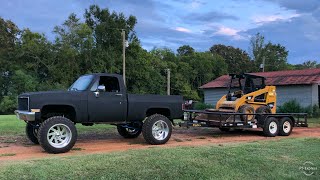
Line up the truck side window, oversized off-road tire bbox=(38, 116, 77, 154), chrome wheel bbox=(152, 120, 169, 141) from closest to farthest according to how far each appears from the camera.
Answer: oversized off-road tire bbox=(38, 116, 77, 154) → the truck side window → chrome wheel bbox=(152, 120, 169, 141)

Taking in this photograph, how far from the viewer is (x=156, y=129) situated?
13039 mm

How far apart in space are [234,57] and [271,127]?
65128 mm

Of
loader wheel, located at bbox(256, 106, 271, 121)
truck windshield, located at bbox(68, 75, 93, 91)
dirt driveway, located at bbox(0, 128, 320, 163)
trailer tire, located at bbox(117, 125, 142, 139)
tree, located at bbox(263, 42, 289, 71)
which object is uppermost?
tree, located at bbox(263, 42, 289, 71)

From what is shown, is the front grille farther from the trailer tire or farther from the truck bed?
the trailer tire

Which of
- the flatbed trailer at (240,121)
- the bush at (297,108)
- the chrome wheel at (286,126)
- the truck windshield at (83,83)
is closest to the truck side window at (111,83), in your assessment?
the truck windshield at (83,83)

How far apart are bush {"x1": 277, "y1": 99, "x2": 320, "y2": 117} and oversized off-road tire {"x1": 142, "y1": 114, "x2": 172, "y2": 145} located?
2264 centimetres

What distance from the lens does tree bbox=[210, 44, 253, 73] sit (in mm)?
76000

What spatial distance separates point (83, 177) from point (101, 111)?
15.1 ft

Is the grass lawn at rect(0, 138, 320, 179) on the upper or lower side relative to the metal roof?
lower

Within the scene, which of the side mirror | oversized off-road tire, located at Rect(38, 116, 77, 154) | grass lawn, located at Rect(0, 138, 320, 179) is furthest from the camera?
the side mirror

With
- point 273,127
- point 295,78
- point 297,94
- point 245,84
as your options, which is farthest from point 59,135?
point 295,78

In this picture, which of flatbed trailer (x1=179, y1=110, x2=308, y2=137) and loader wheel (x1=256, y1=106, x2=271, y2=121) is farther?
loader wheel (x1=256, y1=106, x2=271, y2=121)

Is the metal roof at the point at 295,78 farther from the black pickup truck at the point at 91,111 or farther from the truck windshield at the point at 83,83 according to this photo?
the truck windshield at the point at 83,83

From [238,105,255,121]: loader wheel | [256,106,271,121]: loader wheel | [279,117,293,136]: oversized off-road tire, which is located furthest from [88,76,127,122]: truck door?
[279,117,293,136]: oversized off-road tire
